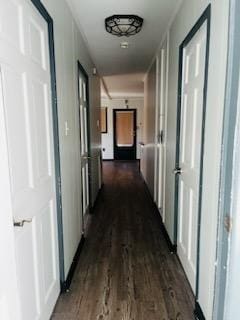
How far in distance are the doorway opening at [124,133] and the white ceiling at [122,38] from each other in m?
4.63

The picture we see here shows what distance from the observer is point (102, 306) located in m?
1.84

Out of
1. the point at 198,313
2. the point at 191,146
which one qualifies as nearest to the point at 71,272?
the point at 198,313

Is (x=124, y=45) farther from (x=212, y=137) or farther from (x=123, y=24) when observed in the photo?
(x=212, y=137)

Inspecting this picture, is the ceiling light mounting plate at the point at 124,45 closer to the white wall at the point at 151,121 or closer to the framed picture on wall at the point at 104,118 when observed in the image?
the white wall at the point at 151,121

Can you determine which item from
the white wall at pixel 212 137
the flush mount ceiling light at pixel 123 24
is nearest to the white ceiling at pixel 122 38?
the flush mount ceiling light at pixel 123 24

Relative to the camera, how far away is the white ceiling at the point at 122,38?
2232 millimetres

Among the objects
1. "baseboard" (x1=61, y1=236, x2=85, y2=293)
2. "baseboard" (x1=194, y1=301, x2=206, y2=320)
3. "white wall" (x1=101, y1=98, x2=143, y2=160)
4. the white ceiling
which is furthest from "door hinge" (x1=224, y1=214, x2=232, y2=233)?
"white wall" (x1=101, y1=98, x2=143, y2=160)

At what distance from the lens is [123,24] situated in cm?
256

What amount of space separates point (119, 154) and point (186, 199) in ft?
24.6

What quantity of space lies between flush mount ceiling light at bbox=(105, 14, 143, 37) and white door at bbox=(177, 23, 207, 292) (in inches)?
27.4

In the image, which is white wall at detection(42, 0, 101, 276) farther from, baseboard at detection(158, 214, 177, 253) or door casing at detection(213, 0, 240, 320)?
door casing at detection(213, 0, 240, 320)

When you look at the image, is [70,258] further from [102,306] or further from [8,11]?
[8,11]

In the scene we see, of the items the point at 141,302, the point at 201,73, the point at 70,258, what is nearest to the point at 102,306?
the point at 141,302

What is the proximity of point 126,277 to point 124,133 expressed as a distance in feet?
24.8
